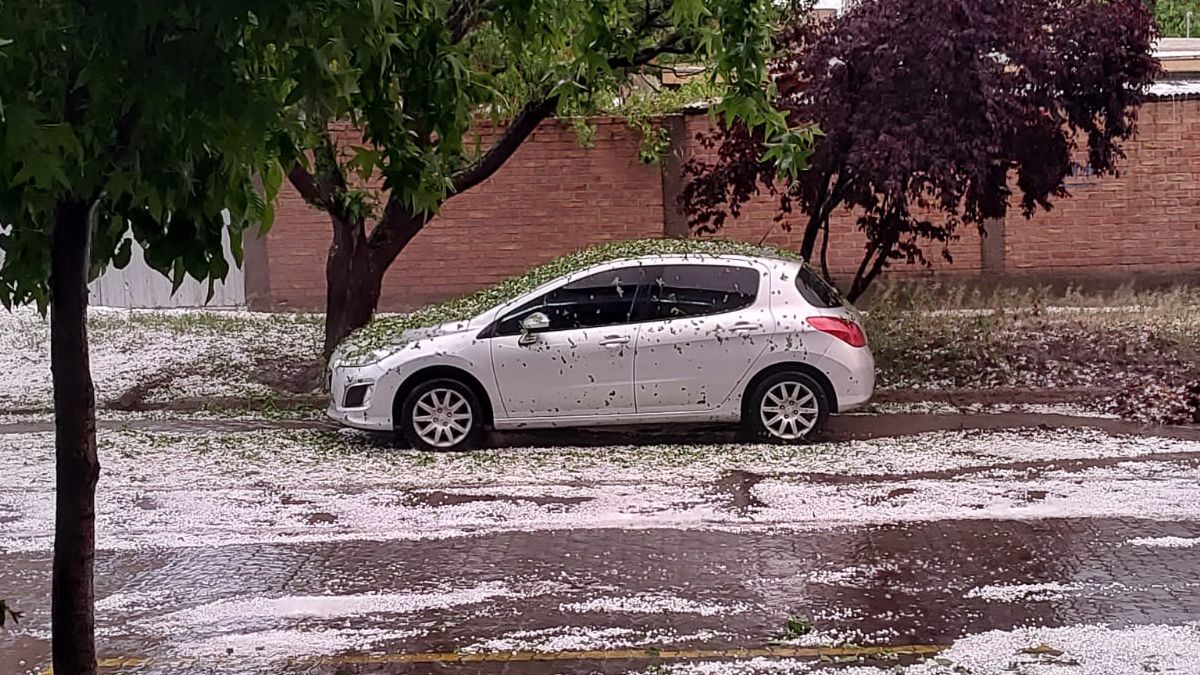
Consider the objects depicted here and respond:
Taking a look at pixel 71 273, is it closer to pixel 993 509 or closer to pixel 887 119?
pixel 993 509

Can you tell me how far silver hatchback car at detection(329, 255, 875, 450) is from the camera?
1124 cm

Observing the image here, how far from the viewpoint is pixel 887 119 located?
13.0 m

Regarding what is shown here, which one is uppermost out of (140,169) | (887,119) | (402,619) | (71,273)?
(887,119)

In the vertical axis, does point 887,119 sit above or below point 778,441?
above

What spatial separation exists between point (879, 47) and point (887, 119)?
0.70 m

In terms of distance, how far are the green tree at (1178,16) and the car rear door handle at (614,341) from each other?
2904cm

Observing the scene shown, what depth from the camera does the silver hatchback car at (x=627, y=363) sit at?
36.9ft

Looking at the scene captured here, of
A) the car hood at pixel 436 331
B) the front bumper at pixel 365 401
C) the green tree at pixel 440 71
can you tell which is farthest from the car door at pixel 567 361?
the green tree at pixel 440 71

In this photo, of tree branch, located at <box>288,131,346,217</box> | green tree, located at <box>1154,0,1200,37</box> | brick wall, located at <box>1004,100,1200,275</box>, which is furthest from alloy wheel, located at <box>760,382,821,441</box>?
green tree, located at <box>1154,0,1200,37</box>

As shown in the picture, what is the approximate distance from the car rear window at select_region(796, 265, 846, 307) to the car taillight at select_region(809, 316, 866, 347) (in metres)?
0.18

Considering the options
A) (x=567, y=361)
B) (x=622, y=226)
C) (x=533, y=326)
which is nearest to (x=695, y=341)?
(x=567, y=361)

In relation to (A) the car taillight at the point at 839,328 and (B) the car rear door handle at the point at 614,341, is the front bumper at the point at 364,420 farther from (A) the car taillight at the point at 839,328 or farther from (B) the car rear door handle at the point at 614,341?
(A) the car taillight at the point at 839,328

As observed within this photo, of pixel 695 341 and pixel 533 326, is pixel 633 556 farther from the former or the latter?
pixel 533 326

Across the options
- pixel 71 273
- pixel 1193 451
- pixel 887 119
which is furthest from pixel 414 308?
pixel 71 273
